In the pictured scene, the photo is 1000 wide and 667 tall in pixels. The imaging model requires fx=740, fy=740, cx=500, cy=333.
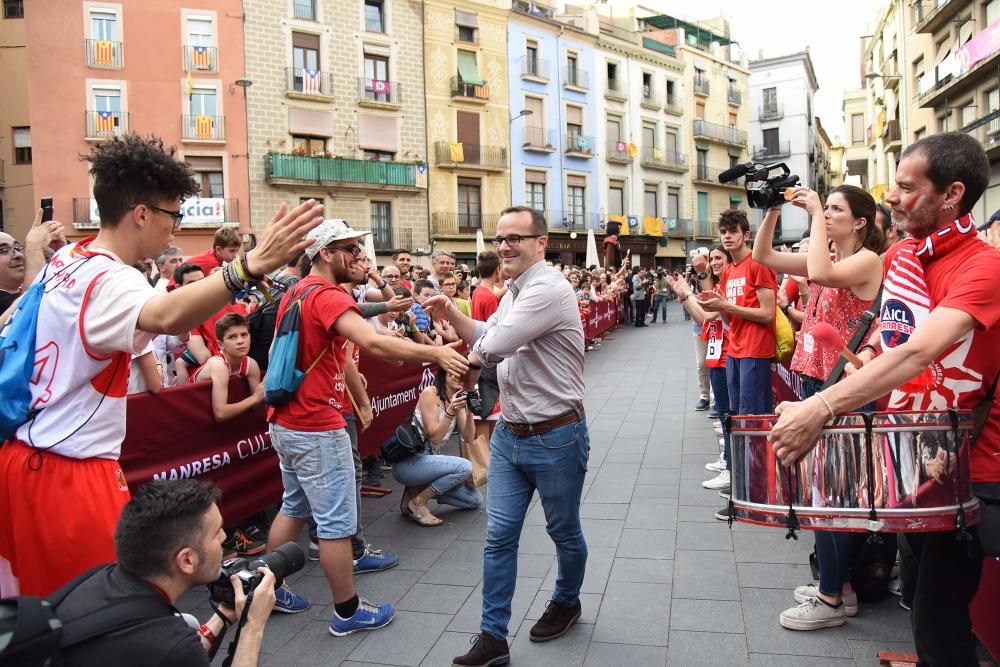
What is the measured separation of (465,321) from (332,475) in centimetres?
108

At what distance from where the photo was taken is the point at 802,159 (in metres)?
53.3

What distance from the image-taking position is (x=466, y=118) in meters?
34.6

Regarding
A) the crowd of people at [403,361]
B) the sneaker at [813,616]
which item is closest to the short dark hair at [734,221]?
the crowd of people at [403,361]

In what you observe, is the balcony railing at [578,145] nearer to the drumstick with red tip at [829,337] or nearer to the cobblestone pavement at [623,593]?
the cobblestone pavement at [623,593]

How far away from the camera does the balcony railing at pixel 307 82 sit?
29211 millimetres

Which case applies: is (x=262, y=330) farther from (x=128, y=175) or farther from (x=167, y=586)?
(x=167, y=586)

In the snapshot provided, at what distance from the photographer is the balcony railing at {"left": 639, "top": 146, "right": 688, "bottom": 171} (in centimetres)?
4338

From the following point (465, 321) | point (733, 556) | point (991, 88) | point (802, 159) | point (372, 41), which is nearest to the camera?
point (465, 321)

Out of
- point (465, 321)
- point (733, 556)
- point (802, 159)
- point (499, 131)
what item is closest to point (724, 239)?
point (733, 556)

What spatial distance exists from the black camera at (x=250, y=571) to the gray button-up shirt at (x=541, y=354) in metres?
1.38

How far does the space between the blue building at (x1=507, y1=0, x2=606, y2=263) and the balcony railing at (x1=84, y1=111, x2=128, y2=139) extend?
55.8 feet

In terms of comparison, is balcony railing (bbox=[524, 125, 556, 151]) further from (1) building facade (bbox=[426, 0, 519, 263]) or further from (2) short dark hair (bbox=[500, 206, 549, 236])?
(2) short dark hair (bbox=[500, 206, 549, 236])

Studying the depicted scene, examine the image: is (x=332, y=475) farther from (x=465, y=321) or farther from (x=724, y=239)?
(x=724, y=239)

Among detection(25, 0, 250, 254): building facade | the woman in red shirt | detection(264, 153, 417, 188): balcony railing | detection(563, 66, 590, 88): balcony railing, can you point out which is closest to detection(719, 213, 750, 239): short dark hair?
the woman in red shirt
